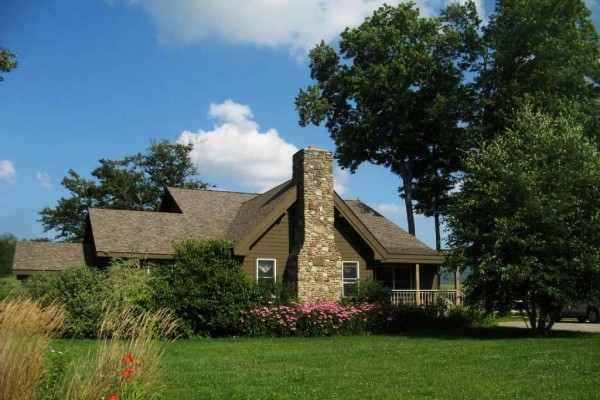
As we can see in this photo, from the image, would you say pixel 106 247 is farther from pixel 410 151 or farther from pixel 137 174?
pixel 137 174

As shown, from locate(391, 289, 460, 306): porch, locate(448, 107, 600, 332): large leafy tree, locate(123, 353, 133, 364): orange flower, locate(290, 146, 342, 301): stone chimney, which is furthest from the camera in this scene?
locate(391, 289, 460, 306): porch

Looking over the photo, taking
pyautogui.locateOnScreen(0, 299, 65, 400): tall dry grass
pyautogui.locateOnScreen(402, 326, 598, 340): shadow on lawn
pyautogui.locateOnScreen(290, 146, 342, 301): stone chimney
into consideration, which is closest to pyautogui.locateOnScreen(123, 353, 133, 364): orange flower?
pyautogui.locateOnScreen(0, 299, 65, 400): tall dry grass

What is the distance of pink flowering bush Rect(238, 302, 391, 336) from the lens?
17562mm

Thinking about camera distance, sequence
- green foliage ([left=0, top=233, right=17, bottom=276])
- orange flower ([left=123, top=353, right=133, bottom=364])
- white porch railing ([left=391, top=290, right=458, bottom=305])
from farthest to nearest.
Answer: green foliage ([left=0, top=233, right=17, bottom=276]), white porch railing ([left=391, top=290, right=458, bottom=305]), orange flower ([left=123, top=353, right=133, bottom=364])

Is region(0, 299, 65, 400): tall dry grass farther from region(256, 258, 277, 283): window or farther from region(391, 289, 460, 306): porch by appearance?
region(391, 289, 460, 306): porch

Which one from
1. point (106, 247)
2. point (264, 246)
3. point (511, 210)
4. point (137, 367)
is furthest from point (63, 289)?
point (511, 210)

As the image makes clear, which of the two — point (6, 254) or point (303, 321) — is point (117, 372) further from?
point (6, 254)

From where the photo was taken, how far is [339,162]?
37.9 meters

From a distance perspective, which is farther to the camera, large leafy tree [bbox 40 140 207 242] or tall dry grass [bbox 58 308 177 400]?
large leafy tree [bbox 40 140 207 242]

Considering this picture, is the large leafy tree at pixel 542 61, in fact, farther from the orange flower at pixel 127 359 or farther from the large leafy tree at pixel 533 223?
the orange flower at pixel 127 359

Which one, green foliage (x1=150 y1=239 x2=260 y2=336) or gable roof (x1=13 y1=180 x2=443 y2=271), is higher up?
gable roof (x1=13 y1=180 x2=443 y2=271)

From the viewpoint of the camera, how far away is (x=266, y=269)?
21.7 metres

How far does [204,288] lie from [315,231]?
5.05 metres

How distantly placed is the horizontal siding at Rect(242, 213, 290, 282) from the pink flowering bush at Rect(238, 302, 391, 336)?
11.2ft
